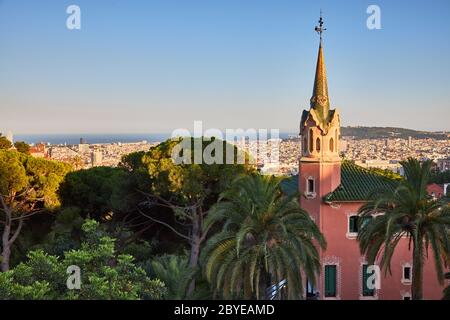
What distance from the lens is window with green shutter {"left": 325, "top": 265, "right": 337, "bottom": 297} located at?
1823cm

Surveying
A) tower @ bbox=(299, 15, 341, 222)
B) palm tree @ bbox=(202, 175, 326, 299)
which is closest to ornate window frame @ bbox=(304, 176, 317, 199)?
tower @ bbox=(299, 15, 341, 222)

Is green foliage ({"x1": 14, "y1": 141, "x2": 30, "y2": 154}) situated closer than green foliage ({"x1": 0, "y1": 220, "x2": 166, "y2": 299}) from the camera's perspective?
No

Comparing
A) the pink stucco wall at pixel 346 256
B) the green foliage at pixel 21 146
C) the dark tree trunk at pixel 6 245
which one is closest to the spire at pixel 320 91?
the pink stucco wall at pixel 346 256

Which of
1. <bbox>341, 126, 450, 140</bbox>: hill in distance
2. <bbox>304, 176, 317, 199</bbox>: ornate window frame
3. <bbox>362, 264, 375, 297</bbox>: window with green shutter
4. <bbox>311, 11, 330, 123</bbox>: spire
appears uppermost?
<bbox>311, 11, 330, 123</bbox>: spire

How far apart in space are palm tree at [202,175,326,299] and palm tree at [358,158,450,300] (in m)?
2.04

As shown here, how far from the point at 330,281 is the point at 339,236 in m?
1.76

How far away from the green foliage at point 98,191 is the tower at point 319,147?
937 centimetres

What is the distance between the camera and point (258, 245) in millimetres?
11805

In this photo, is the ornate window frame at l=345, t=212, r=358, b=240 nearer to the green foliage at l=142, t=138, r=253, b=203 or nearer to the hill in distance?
the hill in distance

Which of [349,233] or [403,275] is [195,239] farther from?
[403,275]

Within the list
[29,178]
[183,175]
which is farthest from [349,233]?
[29,178]

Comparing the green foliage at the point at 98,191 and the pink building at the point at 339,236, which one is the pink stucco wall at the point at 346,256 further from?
the green foliage at the point at 98,191

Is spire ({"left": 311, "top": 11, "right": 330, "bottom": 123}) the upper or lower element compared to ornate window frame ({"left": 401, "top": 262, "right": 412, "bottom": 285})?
upper
